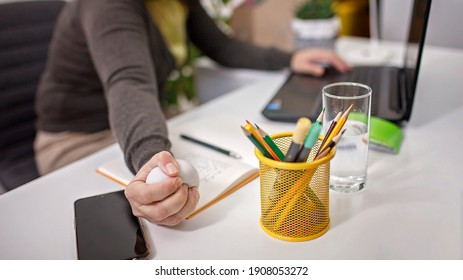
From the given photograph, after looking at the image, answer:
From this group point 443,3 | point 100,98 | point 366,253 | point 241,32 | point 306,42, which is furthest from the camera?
point 241,32

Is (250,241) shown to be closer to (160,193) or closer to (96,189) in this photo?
(160,193)

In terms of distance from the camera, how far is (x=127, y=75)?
2.74 feet

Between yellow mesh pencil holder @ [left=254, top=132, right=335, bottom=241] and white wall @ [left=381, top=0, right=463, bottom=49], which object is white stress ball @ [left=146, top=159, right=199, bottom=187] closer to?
yellow mesh pencil holder @ [left=254, top=132, right=335, bottom=241]

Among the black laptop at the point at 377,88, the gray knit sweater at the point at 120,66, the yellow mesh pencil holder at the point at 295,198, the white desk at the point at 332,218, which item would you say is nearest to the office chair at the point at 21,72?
the gray knit sweater at the point at 120,66

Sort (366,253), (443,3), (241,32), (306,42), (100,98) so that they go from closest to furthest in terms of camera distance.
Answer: (366,253), (443,3), (100,98), (306,42), (241,32)

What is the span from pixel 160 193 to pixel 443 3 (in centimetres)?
79

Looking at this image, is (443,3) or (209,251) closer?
(209,251)

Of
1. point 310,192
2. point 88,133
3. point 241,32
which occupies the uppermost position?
point 310,192

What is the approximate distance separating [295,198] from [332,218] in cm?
9

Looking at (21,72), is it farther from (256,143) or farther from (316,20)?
(256,143)

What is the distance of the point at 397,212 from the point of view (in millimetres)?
Answer: 627

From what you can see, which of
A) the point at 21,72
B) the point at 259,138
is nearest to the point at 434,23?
the point at 259,138

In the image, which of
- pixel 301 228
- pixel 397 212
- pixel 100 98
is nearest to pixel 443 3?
pixel 397 212

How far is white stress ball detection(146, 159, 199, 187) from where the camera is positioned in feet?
1.85
